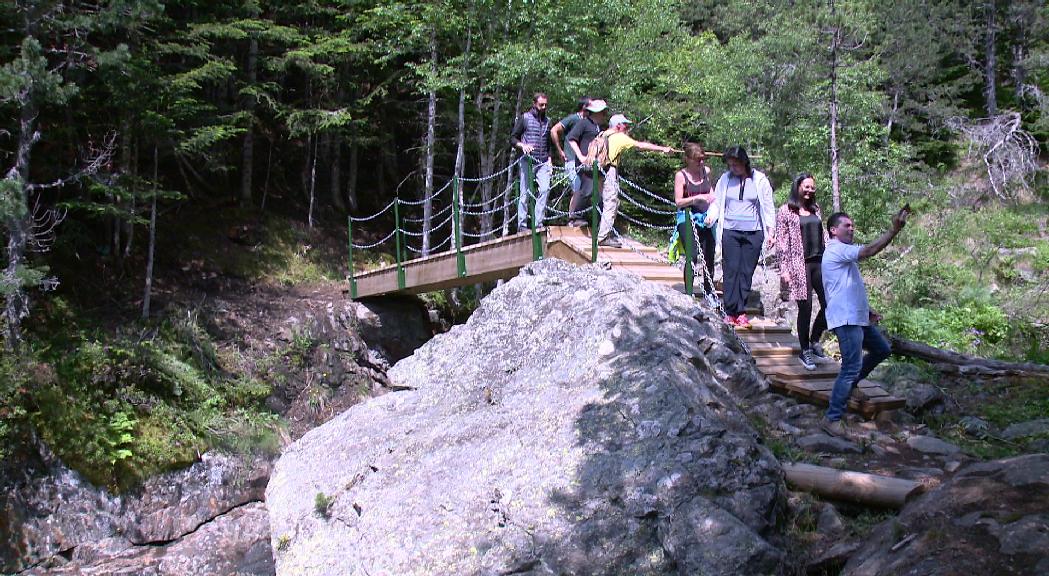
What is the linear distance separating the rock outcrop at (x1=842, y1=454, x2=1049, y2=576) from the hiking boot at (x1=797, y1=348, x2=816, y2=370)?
247cm

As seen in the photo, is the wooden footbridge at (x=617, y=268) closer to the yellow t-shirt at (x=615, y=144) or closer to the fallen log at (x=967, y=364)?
the yellow t-shirt at (x=615, y=144)

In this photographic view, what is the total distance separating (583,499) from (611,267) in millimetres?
3205

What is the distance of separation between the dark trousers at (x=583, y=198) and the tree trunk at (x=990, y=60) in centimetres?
2324

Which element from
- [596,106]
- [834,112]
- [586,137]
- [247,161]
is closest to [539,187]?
[586,137]

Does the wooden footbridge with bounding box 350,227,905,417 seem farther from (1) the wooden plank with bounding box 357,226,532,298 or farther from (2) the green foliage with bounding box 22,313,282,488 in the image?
(2) the green foliage with bounding box 22,313,282,488

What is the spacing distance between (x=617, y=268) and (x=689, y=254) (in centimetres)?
72

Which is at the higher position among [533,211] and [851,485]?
[533,211]

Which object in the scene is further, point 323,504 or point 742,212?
point 742,212

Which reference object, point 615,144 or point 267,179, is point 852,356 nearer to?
point 615,144

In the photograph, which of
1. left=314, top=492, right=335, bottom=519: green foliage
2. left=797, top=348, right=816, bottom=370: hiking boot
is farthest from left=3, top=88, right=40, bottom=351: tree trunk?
left=797, top=348, right=816, bottom=370: hiking boot

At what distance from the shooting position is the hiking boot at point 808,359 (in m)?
6.64

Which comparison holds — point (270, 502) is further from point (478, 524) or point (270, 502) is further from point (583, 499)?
point (583, 499)

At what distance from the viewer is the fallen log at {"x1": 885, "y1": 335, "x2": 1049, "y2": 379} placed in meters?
7.63

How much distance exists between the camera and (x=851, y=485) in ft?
15.1
